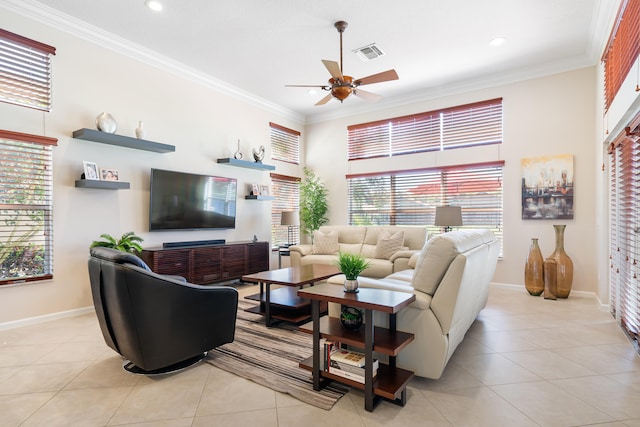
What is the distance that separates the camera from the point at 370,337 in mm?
1936

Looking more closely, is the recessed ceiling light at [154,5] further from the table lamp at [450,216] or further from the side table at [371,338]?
the table lamp at [450,216]

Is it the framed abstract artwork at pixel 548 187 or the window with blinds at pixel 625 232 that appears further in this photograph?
the framed abstract artwork at pixel 548 187

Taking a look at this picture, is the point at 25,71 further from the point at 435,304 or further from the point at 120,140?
the point at 435,304

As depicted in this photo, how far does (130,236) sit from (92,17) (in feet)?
8.08

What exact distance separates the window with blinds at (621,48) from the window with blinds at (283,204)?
5.12 metres

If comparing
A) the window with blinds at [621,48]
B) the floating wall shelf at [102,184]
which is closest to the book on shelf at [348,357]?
the window with blinds at [621,48]

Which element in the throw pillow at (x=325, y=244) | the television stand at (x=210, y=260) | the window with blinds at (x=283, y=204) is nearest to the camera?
the television stand at (x=210, y=260)

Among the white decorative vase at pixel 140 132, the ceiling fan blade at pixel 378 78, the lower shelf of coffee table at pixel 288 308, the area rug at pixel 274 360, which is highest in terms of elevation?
the ceiling fan blade at pixel 378 78

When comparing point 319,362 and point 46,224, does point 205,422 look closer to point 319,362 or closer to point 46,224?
point 319,362

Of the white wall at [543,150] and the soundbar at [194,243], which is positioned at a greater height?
the white wall at [543,150]

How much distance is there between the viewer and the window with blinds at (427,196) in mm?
5500

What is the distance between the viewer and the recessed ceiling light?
3486 mm

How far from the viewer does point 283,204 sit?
23.1 feet

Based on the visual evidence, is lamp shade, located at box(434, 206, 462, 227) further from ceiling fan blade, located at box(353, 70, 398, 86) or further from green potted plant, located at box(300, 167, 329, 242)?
green potted plant, located at box(300, 167, 329, 242)
